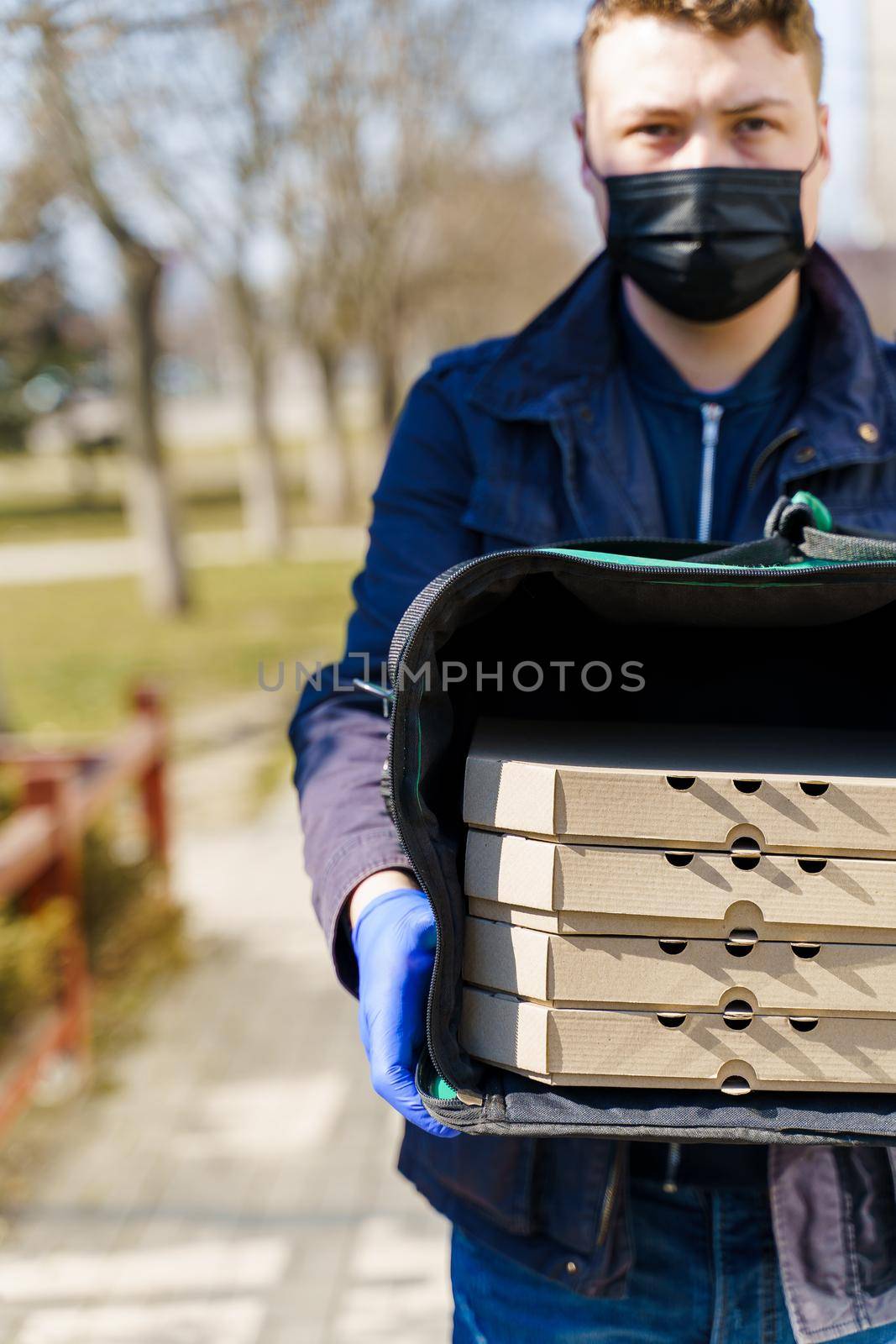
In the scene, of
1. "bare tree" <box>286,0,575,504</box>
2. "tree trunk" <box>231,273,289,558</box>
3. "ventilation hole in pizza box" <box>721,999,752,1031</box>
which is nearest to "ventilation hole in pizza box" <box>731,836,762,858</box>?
"ventilation hole in pizza box" <box>721,999,752,1031</box>

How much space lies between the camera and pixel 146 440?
13867 millimetres

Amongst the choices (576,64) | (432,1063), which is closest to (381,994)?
(432,1063)

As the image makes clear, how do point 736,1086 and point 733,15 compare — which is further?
point 733,15

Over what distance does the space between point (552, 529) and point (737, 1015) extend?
0.56 metres

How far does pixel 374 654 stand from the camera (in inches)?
57.7

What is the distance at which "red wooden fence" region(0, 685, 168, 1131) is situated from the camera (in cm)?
376

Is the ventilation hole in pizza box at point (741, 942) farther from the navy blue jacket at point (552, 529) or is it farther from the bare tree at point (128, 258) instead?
the bare tree at point (128, 258)

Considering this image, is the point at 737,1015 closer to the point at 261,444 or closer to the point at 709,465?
the point at 709,465

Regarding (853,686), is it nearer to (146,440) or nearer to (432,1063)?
(432,1063)

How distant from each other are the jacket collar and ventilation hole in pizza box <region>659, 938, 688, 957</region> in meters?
0.55

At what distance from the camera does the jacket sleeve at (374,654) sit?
1.36m

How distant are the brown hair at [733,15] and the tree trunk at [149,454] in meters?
10.4

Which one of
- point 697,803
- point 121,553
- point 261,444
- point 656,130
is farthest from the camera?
point 121,553

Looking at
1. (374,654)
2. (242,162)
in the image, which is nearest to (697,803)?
(374,654)
